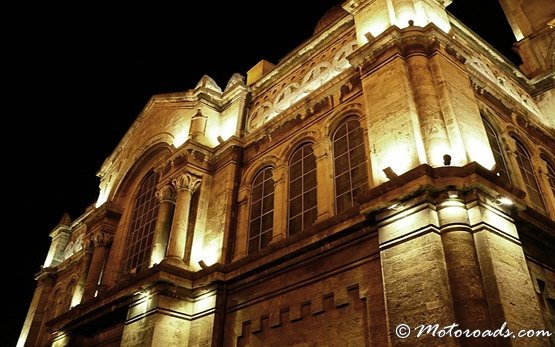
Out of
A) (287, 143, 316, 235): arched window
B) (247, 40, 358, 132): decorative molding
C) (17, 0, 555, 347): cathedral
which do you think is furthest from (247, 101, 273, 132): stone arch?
(287, 143, 316, 235): arched window

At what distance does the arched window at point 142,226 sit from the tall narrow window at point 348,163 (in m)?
7.91

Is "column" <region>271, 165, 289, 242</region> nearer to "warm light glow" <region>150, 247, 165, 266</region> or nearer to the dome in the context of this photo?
"warm light glow" <region>150, 247, 165, 266</region>

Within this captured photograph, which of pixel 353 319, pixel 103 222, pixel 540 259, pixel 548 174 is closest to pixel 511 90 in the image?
pixel 548 174

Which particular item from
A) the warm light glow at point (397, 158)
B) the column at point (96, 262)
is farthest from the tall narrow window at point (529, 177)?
the column at point (96, 262)

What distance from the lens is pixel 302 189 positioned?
42.9 ft

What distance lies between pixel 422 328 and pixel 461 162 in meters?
3.56

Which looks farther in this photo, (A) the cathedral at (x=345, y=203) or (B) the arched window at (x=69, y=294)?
(B) the arched window at (x=69, y=294)

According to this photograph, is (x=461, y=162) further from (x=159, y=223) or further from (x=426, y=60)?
(x=159, y=223)

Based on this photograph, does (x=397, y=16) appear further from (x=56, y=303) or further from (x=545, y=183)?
(x=56, y=303)

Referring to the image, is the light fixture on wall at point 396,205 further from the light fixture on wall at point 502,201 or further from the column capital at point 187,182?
the column capital at point 187,182

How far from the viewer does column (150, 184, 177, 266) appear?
15133 millimetres

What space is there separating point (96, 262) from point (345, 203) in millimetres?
11335

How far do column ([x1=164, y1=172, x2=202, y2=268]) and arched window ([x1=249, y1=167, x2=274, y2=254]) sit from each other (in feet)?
6.87

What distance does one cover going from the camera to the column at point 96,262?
690 inches
